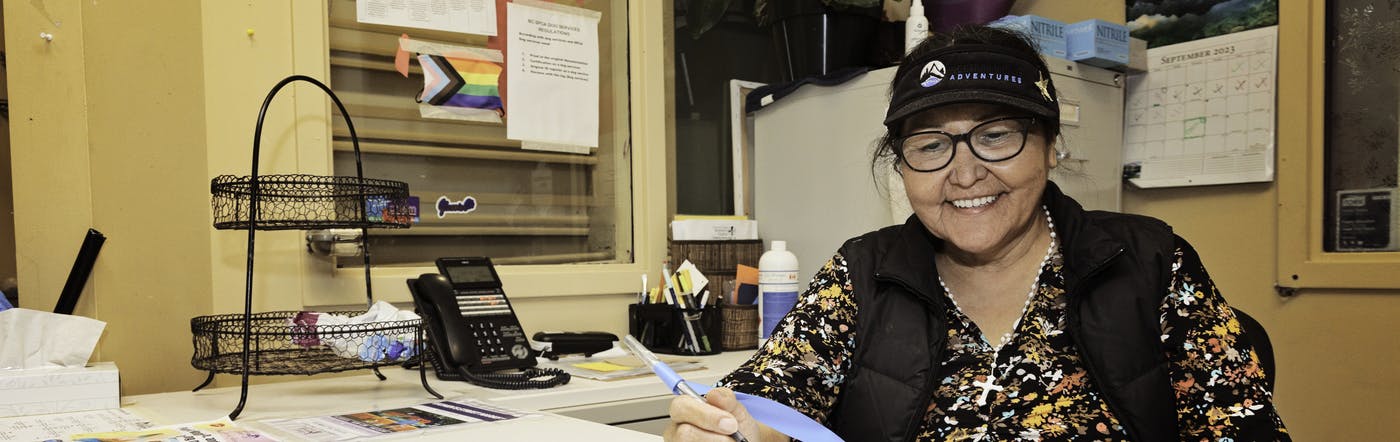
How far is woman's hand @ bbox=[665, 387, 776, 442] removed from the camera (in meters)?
1.00

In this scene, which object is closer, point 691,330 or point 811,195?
point 691,330

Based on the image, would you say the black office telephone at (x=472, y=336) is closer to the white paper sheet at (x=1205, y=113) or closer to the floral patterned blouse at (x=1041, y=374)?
the floral patterned blouse at (x=1041, y=374)

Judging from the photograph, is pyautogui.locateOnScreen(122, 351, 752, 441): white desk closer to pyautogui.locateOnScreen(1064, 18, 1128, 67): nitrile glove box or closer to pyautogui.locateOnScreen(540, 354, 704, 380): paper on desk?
pyautogui.locateOnScreen(540, 354, 704, 380): paper on desk

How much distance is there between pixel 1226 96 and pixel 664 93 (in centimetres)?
141

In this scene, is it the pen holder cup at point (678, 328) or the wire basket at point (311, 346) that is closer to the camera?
the wire basket at point (311, 346)

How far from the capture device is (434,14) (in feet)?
6.35

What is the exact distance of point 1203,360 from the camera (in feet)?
3.81

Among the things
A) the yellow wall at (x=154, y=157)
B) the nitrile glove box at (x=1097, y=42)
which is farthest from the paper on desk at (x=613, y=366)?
the nitrile glove box at (x=1097, y=42)

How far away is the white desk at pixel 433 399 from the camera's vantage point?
129 cm

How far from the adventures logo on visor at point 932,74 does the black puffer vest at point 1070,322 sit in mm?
260

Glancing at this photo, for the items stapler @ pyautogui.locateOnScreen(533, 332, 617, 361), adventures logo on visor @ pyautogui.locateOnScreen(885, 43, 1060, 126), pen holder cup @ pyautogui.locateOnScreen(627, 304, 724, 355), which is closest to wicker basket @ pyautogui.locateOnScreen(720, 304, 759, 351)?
pen holder cup @ pyautogui.locateOnScreen(627, 304, 724, 355)

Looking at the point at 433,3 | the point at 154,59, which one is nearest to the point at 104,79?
the point at 154,59

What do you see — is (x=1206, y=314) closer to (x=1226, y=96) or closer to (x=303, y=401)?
(x=1226, y=96)

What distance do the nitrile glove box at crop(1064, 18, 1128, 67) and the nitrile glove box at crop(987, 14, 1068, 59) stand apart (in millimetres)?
22
